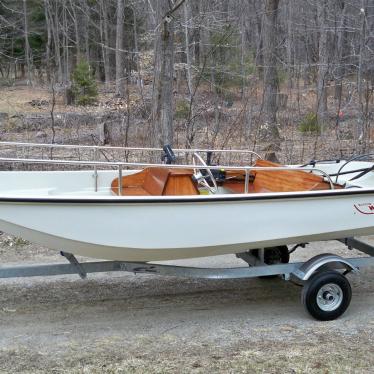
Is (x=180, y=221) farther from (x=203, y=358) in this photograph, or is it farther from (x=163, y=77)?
(x=163, y=77)

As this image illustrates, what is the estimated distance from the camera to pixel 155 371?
3.46m

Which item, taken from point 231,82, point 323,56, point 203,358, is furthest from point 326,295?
point 323,56

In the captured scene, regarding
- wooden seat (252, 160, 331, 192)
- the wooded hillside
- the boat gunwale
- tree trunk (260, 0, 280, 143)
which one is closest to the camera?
the boat gunwale

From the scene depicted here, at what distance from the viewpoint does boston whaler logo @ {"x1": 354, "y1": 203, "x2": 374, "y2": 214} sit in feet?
14.0

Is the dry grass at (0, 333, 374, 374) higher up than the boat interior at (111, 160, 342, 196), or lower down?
lower down

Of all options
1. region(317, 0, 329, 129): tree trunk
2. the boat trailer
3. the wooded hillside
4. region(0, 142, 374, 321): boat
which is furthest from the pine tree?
the boat trailer

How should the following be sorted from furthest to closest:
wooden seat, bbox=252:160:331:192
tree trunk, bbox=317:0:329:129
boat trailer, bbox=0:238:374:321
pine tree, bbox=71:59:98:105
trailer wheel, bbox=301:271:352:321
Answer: pine tree, bbox=71:59:98:105 < tree trunk, bbox=317:0:329:129 < wooden seat, bbox=252:160:331:192 < trailer wheel, bbox=301:271:352:321 < boat trailer, bbox=0:238:374:321

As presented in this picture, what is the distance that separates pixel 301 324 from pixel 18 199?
233cm

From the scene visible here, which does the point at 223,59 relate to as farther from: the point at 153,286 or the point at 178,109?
the point at 153,286

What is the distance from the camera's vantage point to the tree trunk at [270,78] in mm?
11631

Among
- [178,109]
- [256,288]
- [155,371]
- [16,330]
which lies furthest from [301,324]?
[178,109]

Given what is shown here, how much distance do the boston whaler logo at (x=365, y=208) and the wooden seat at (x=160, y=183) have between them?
4.16ft

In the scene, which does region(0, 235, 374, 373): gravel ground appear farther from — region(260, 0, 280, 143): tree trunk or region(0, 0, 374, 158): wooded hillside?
region(260, 0, 280, 143): tree trunk

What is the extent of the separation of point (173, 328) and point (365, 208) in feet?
5.79
